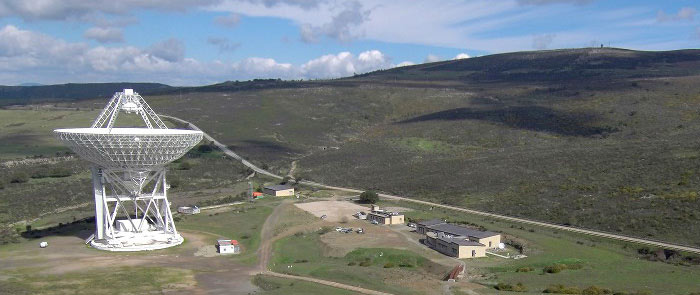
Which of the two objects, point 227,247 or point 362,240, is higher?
point 362,240

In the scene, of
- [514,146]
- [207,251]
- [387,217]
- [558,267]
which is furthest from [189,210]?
[514,146]

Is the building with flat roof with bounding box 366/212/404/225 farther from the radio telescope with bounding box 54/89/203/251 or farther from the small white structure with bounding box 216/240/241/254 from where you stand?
the radio telescope with bounding box 54/89/203/251

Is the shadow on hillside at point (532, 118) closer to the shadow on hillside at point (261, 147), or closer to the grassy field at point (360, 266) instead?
the shadow on hillside at point (261, 147)

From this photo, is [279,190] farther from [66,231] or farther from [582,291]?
[582,291]

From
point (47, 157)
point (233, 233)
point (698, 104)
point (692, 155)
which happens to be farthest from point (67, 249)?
point (698, 104)

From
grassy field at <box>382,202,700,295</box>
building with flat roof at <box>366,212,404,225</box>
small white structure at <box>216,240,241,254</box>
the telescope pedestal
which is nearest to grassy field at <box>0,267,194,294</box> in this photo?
small white structure at <box>216,240,241,254</box>

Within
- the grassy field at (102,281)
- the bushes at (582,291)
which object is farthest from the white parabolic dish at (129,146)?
the bushes at (582,291)
